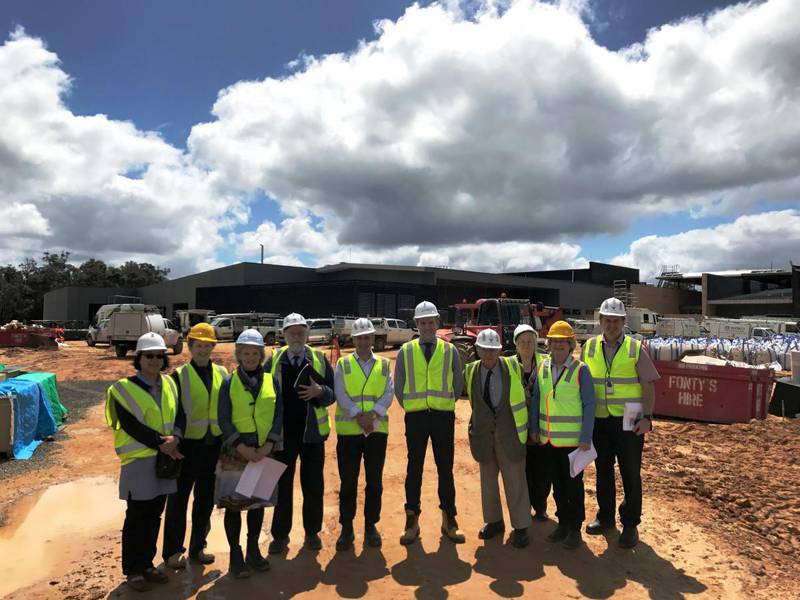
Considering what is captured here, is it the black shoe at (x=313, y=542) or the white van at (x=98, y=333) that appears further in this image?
the white van at (x=98, y=333)

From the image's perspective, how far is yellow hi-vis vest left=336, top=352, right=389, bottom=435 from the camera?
14.1ft

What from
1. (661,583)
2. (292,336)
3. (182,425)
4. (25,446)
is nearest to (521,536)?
(661,583)

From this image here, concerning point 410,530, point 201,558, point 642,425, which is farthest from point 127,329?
point 642,425

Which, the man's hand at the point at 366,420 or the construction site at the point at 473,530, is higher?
the man's hand at the point at 366,420

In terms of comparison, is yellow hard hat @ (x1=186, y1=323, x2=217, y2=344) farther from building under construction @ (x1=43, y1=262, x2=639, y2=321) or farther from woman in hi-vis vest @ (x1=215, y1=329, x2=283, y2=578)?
building under construction @ (x1=43, y1=262, x2=639, y2=321)

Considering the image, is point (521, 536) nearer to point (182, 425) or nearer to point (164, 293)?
point (182, 425)

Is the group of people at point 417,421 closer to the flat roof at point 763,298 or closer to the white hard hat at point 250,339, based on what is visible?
the white hard hat at point 250,339

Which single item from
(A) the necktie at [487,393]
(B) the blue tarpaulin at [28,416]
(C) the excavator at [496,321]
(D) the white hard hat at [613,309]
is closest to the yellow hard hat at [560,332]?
(D) the white hard hat at [613,309]

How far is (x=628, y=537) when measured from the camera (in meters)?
4.39

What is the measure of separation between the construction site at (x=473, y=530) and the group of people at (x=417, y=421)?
218 millimetres

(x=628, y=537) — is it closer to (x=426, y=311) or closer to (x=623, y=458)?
(x=623, y=458)

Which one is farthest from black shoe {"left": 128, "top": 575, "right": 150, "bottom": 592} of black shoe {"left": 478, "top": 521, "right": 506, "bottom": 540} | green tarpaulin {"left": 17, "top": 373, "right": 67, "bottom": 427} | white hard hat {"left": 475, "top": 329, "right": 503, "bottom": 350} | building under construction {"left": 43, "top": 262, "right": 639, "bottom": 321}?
building under construction {"left": 43, "top": 262, "right": 639, "bottom": 321}

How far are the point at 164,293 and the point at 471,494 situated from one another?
173 ft

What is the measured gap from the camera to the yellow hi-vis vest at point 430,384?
173 inches
